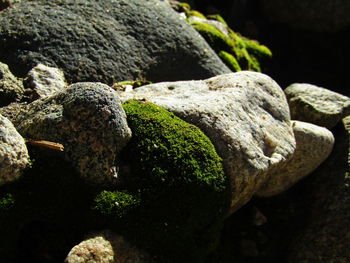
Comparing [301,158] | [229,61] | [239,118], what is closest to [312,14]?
[229,61]

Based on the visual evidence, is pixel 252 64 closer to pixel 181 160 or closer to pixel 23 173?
pixel 181 160

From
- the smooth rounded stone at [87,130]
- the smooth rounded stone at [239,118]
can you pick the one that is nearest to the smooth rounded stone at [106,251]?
the smooth rounded stone at [87,130]

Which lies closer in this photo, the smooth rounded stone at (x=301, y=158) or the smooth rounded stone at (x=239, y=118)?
the smooth rounded stone at (x=239, y=118)


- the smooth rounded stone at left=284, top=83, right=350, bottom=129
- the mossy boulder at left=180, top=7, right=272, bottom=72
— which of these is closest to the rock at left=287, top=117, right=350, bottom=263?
the smooth rounded stone at left=284, top=83, right=350, bottom=129

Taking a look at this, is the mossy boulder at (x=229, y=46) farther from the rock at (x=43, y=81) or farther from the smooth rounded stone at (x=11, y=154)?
the smooth rounded stone at (x=11, y=154)

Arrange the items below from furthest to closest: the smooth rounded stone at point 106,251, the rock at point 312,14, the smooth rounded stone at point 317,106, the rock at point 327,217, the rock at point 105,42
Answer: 1. the rock at point 312,14
2. the smooth rounded stone at point 317,106
3. the rock at point 105,42
4. the rock at point 327,217
5. the smooth rounded stone at point 106,251

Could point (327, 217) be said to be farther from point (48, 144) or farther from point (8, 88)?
point (8, 88)
